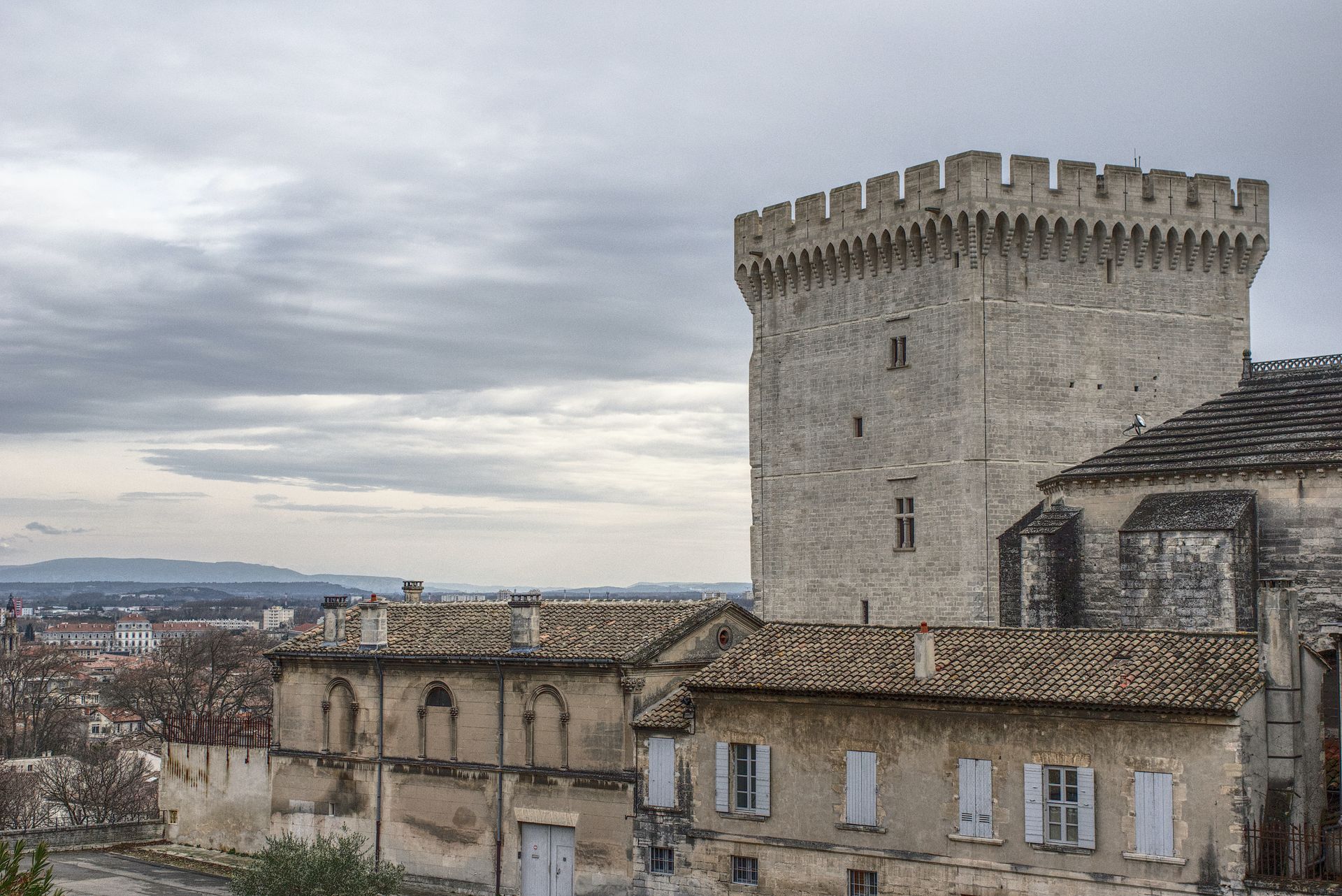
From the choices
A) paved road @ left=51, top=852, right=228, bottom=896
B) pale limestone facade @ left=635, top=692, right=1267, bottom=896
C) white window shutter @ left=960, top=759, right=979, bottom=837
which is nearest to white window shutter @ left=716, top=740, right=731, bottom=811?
pale limestone facade @ left=635, top=692, right=1267, bottom=896

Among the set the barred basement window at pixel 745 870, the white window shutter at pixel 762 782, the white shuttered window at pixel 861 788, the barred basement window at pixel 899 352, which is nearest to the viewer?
the white shuttered window at pixel 861 788

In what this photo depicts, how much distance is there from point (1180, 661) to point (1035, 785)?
326 cm

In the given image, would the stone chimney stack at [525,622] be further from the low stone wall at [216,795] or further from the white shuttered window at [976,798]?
the white shuttered window at [976,798]

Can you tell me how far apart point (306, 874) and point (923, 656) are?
40.6 feet

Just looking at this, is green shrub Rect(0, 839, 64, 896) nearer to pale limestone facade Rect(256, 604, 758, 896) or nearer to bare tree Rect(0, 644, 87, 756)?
pale limestone facade Rect(256, 604, 758, 896)

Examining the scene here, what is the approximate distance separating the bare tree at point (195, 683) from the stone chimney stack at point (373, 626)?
35.3 metres

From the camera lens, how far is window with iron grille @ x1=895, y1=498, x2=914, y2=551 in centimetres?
4097

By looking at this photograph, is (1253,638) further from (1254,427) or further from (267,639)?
(267,639)

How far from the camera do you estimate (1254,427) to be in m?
35.1

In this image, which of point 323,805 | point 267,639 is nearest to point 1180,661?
point 323,805

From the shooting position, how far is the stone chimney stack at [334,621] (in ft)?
127

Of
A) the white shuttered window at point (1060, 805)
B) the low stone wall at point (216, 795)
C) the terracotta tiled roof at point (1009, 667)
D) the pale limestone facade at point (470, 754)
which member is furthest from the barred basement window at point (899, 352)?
the low stone wall at point (216, 795)

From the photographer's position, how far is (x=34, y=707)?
8738 cm

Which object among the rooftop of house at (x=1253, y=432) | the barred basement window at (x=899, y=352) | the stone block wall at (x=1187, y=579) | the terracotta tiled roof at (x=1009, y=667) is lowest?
the terracotta tiled roof at (x=1009, y=667)
